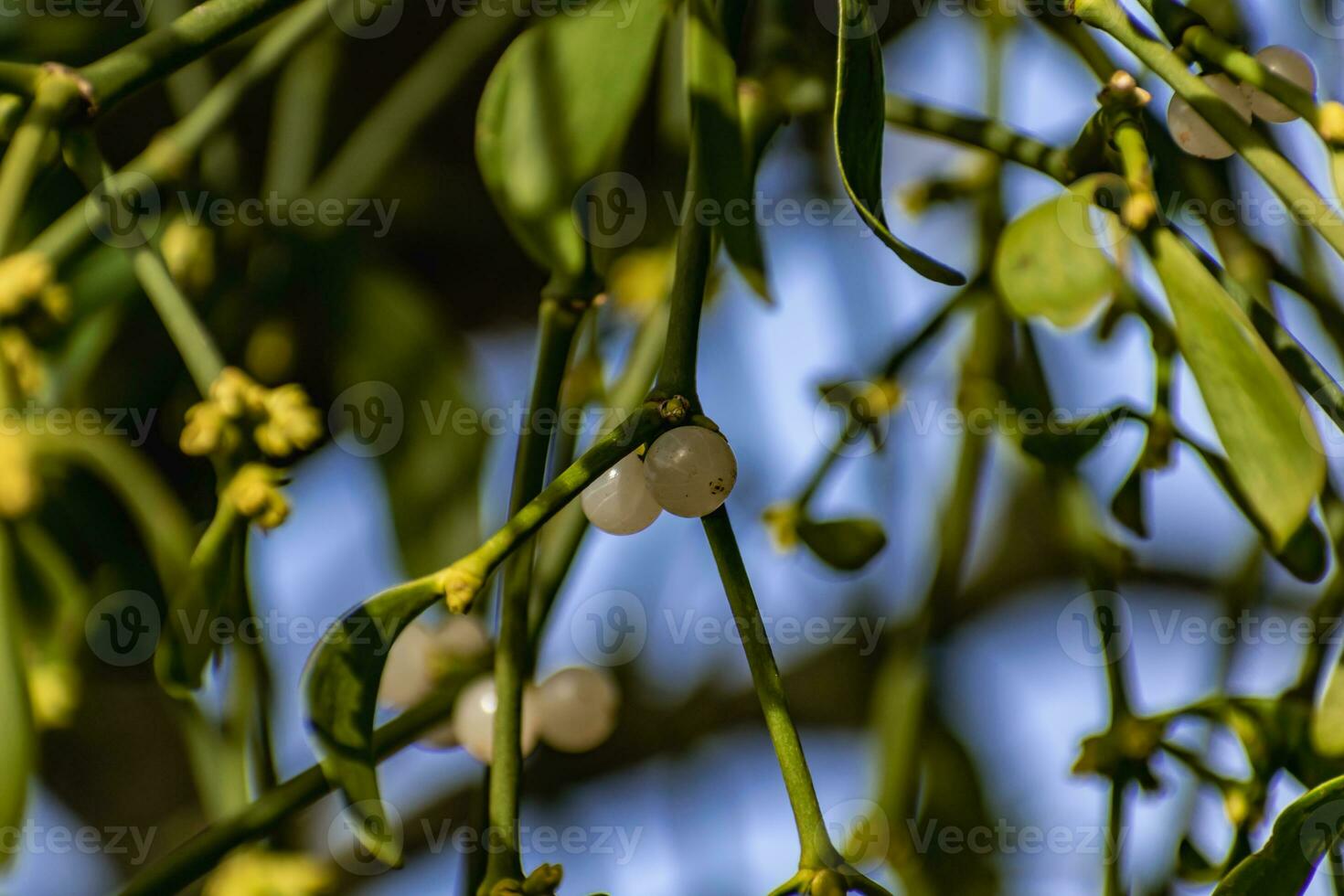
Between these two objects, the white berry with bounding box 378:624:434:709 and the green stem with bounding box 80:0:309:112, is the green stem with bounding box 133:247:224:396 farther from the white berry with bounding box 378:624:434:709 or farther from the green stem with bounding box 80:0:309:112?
the white berry with bounding box 378:624:434:709

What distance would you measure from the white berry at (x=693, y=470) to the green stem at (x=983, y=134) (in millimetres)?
163

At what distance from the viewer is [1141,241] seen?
1.26 ft

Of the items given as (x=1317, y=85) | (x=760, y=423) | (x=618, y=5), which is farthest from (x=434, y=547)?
(x=1317, y=85)

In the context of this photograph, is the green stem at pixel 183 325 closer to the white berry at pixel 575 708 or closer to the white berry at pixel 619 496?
the white berry at pixel 619 496

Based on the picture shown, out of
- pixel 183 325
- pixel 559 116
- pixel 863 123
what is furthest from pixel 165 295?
pixel 863 123

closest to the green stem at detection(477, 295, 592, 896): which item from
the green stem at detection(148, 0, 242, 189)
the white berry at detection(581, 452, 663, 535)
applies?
the white berry at detection(581, 452, 663, 535)

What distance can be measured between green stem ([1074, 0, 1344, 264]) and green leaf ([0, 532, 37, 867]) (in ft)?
1.23

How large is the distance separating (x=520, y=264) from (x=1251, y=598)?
50 cm

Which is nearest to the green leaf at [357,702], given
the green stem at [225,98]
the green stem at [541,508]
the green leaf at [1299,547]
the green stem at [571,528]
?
the green stem at [541,508]

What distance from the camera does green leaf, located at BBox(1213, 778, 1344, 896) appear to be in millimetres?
309

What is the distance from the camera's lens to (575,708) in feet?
1.94

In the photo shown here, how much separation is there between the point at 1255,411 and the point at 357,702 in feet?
0.78

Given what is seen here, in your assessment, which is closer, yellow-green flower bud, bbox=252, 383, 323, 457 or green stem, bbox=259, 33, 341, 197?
yellow-green flower bud, bbox=252, 383, 323, 457

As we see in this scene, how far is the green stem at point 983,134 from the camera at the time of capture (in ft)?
1.42
